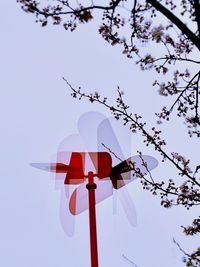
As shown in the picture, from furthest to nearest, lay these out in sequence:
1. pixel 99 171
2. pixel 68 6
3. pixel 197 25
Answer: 1. pixel 99 171
2. pixel 68 6
3. pixel 197 25

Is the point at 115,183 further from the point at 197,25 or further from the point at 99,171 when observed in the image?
the point at 197,25

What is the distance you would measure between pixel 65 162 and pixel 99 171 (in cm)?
55

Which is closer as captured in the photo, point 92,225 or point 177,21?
point 177,21

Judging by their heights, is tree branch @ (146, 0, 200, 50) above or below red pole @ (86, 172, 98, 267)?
above

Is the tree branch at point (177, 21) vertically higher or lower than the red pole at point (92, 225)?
higher

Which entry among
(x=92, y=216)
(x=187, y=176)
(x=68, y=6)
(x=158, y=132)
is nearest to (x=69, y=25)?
(x=68, y=6)

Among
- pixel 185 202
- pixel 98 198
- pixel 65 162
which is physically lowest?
pixel 185 202

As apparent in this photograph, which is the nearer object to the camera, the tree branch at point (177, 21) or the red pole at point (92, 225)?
the tree branch at point (177, 21)

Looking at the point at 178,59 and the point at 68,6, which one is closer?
the point at 68,6

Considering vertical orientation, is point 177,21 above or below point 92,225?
above

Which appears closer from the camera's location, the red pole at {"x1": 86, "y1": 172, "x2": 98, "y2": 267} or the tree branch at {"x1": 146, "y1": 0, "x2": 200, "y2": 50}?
the tree branch at {"x1": 146, "y1": 0, "x2": 200, "y2": 50}

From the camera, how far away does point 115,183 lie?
292 inches

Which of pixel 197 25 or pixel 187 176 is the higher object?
pixel 197 25

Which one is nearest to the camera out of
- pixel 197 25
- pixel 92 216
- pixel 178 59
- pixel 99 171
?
pixel 197 25
